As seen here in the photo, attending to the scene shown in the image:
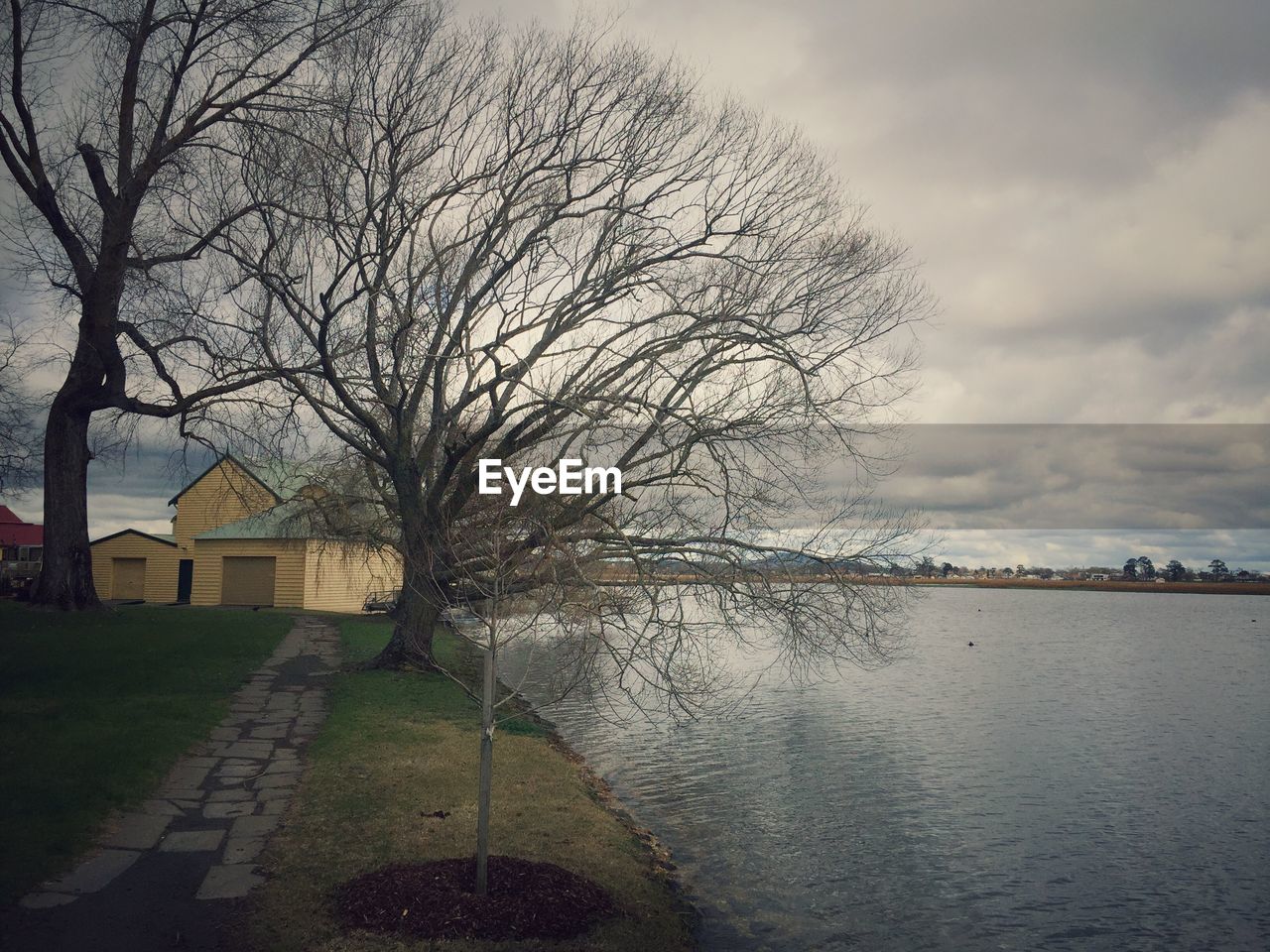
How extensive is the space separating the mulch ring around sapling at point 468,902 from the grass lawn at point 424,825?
131 millimetres

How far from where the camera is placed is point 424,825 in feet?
26.3

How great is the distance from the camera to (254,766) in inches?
378

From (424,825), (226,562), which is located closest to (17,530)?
(226,562)

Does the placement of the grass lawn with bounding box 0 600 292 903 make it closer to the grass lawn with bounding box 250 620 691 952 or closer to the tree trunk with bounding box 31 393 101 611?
the tree trunk with bounding box 31 393 101 611

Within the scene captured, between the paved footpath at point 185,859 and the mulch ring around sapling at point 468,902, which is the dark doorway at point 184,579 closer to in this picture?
the paved footpath at point 185,859

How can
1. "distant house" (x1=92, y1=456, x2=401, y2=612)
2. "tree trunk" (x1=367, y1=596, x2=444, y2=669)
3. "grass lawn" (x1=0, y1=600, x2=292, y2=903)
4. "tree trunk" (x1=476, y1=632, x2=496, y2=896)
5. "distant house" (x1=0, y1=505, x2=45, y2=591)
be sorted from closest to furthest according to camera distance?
"tree trunk" (x1=476, y1=632, x2=496, y2=896) < "grass lawn" (x1=0, y1=600, x2=292, y2=903) < "tree trunk" (x1=367, y1=596, x2=444, y2=669) < "distant house" (x1=92, y1=456, x2=401, y2=612) < "distant house" (x1=0, y1=505, x2=45, y2=591)

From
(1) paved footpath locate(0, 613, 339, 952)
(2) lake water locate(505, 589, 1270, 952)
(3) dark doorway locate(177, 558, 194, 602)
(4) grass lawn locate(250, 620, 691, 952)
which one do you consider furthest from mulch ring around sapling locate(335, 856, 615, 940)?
(3) dark doorway locate(177, 558, 194, 602)

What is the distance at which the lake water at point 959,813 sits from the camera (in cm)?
862

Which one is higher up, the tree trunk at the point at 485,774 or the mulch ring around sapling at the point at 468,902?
the tree trunk at the point at 485,774

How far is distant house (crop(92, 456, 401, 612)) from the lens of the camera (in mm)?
33125

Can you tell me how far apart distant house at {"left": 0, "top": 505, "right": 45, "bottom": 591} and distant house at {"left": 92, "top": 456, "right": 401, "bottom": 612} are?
3.73 m

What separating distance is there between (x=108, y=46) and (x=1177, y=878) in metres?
20.1

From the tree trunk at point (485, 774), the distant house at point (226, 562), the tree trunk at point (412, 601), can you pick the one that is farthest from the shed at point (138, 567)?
the tree trunk at point (485, 774)

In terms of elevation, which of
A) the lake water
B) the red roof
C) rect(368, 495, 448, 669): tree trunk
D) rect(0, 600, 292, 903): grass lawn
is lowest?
the lake water
